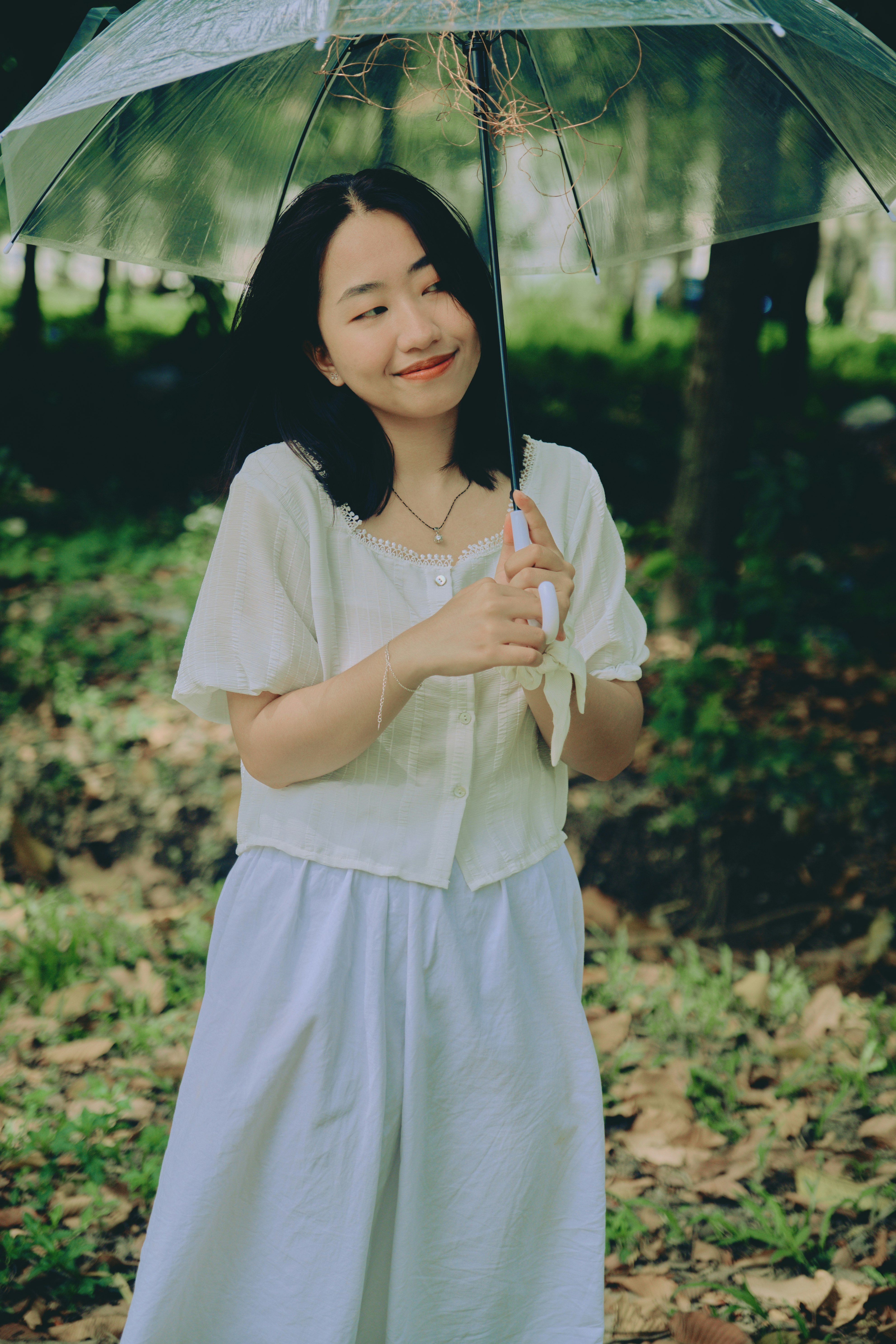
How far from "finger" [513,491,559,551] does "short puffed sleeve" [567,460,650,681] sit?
213mm

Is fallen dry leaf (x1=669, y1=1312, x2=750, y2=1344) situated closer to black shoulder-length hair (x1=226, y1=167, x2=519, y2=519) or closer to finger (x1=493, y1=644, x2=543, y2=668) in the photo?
finger (x1=493, y1=644, x2=543, y2=668)

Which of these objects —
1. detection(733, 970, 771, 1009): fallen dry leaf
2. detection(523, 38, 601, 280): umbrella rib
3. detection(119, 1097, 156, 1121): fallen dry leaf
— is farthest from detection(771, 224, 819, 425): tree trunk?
detection(119, 1097, 156, 1121): fallen dry leaf

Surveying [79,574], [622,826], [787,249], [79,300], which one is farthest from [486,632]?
[79,300]

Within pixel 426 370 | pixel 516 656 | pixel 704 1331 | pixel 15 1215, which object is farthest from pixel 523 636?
pixel 15 1215

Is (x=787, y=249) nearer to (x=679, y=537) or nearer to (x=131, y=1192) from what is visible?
(x=679, y=537)

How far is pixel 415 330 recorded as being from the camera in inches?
61.1

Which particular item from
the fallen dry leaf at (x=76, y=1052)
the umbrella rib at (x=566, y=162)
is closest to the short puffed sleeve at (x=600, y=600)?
the umbrella rib at (x=566, y=162)

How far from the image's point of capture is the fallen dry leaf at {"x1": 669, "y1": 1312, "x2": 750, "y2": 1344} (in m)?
2.18

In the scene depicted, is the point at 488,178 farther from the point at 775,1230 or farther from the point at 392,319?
the point at 775,1230

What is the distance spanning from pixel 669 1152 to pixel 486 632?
196 centimetres

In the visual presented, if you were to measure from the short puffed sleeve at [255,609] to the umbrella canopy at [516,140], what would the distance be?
0.63 m

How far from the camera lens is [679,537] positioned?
14.4 ft

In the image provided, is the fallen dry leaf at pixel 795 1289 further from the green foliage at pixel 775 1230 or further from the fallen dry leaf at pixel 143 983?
the fallen dry leaf at pixel 143 983

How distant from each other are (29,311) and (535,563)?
3.74 meters
